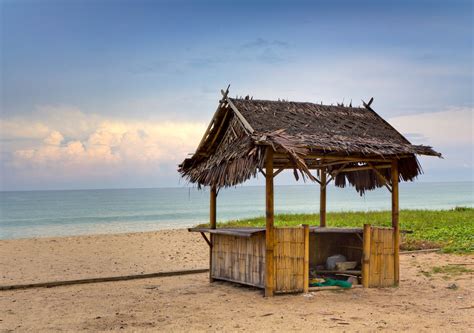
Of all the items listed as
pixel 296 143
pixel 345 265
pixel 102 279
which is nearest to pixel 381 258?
pixel 345 265

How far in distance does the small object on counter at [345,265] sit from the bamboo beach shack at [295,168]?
0.18 metres

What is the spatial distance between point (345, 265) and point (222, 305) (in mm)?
3160

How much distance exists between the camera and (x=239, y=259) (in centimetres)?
1084

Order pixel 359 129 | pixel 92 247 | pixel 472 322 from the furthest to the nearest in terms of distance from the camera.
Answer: pixel 92 247, pixel 359 129, pixel 472 322

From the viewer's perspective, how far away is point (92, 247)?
20.1m

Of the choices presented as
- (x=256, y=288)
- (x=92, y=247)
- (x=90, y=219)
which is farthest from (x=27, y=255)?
(x=90, y=219)

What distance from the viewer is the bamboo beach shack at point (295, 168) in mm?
9680

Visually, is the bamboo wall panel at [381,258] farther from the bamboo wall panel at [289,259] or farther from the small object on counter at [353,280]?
the bamboo wall panel at [289,259]

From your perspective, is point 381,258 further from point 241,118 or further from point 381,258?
point 241,118

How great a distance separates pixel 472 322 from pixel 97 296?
241 inches

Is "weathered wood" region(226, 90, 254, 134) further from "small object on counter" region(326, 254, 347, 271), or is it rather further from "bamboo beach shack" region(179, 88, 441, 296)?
"small object on counter" region(326, 254, 347, 271)

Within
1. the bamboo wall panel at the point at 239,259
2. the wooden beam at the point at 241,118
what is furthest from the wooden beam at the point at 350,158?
the bamboo wall panel at the point at 239,259

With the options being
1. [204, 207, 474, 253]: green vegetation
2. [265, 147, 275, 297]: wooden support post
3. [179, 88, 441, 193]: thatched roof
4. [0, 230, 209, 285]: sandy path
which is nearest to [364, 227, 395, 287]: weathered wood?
[179, 88, 441, 193]: thatched roof

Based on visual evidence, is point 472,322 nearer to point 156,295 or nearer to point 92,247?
point 156,295
